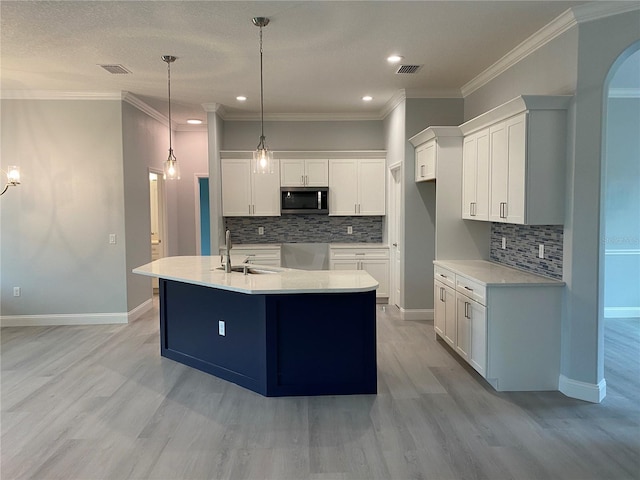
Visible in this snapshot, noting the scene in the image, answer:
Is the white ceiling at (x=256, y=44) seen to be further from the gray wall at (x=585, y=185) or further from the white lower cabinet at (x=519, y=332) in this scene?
the white lower cabinet at (x=519, y=332)

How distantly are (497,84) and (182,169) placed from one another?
5351mm

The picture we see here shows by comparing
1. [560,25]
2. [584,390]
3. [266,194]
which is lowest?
[584,390]

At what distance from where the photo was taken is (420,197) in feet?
19.0

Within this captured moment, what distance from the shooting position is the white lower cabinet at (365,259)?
6906 millimetres

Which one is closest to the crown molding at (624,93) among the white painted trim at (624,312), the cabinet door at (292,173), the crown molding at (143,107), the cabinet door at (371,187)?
the white painted trim at (624,312)

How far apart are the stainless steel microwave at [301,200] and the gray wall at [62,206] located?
232 centimetres

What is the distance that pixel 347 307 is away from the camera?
361 centimetres

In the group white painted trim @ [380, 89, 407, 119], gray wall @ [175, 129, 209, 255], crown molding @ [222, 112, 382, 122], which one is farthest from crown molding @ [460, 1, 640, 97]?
gray wall @ [175, 129, 209, 255]

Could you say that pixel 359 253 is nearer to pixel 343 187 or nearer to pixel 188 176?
pixel 343 187

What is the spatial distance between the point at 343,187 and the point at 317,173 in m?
0.46

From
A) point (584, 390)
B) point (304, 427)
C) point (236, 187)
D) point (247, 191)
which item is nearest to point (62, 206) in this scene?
point (236, 187)

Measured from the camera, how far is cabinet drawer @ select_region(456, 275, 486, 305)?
144 inches

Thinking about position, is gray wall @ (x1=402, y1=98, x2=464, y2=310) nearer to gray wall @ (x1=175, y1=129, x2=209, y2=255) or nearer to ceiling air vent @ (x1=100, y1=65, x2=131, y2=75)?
ceiling air vent @ (x1=100, y1=65, x2=131, y2=75)

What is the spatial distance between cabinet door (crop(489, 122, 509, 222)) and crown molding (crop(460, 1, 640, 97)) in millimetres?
723
